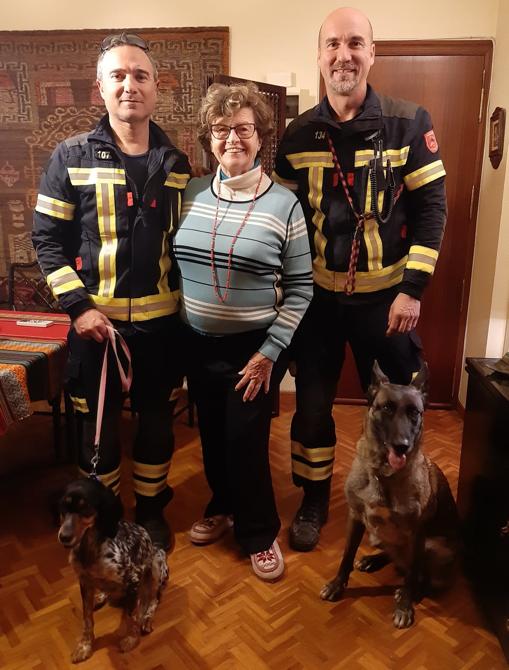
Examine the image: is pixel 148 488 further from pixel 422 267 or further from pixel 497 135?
pixel 497 135

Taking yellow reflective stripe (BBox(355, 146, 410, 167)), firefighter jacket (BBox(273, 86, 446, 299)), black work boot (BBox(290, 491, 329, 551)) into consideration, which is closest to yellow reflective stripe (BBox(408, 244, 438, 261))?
firefighter jacket (BBox(273, 86, 446, 299))

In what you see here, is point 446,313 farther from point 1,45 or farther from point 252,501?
point 1,45

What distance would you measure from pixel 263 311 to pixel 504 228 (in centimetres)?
187

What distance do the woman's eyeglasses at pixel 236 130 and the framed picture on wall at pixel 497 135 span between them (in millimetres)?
1888

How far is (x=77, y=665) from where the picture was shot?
5.28 ft

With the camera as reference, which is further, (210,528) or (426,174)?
(210,528)

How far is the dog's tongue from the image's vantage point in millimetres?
1589

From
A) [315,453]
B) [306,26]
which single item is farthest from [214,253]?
[306,26]

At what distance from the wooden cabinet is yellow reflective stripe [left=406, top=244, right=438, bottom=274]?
1.28 ft

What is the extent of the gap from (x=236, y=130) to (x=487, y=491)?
1388 mm

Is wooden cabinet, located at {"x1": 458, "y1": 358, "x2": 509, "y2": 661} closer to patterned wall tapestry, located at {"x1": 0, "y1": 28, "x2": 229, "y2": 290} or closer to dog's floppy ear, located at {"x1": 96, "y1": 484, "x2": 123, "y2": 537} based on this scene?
dog's floppy ear, located at {"x1": 96, "y1": 484, "x2": 123, "y2": 537}

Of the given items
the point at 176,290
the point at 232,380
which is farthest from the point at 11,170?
the point at 232,380

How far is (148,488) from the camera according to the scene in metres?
2.05

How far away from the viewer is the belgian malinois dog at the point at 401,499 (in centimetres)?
160
